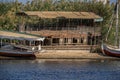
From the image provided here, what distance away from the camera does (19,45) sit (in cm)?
9812

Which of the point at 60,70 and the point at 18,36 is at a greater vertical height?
the point at 18,36

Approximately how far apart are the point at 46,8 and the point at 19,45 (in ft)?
81.3

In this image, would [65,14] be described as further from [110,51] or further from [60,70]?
[60,70]

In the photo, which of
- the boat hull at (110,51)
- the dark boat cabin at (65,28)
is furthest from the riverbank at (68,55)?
the dark boat cabin at (65,28)

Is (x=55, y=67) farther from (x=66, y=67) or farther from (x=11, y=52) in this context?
(x=11, y=52)

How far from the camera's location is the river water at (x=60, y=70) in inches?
2598

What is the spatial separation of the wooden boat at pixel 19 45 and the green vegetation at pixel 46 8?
743cm

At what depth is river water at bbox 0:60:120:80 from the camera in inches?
2598

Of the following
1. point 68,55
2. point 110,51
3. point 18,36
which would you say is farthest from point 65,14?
point 110,51

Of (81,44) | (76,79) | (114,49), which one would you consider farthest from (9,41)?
(76,79)

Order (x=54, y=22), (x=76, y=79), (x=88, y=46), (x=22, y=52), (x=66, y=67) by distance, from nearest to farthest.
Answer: (x=76, y=79) < (x=66, y=67) < (x=22, y=52) < (x=88, y=46) < (x=54, y=22)

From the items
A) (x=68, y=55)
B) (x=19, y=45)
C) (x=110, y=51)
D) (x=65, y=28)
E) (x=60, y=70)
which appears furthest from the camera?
(x=65, y=28)

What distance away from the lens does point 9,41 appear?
106 metres

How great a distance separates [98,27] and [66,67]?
31741 millimetres
